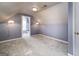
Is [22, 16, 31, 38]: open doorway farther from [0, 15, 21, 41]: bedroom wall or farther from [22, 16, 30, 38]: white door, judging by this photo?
[0, 15, 21, 41]: bedroom wall

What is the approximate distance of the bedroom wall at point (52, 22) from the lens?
261 cm

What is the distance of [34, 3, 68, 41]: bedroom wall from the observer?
2.61 metres

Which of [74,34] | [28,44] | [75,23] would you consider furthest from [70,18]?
[28,44]

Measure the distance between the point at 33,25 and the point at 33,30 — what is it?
156mm

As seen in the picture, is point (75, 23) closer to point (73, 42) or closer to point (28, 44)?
point (73, 42)

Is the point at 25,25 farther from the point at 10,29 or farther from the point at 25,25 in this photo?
the point at 10,29

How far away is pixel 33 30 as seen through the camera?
8.66ft

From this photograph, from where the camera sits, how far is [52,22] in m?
2.73

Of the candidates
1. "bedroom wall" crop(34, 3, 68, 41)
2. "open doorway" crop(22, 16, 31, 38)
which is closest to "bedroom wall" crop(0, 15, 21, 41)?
"open doorway" crop(22, 16, 31, 38)

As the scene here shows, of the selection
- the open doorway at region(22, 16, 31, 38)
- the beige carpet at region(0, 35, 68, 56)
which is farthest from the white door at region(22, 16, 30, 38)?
the beige carpet at region(0, 35, 68, 56)

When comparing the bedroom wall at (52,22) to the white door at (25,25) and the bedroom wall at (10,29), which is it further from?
the bedroom wall at (10,29)

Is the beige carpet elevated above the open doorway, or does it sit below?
below

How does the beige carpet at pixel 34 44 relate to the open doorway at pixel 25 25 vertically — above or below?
below

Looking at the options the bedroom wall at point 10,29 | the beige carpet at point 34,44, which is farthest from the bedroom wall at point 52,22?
the bedroom wall at point 10,29
